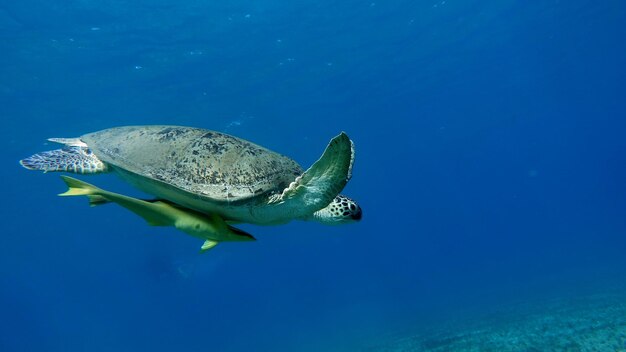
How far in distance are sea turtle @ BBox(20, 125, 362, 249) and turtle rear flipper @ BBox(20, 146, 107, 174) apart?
2cm

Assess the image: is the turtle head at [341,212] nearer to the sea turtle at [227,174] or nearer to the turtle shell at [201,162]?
the sea turtle at [227,174]

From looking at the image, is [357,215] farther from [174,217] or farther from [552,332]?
[552,332]

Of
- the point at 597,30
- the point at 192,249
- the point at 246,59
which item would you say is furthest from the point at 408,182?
the point at 246,59

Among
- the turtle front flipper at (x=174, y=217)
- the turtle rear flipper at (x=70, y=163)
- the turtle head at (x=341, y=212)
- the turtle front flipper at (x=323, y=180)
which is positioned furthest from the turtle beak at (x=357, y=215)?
the turtle rear flipper at (x=70, y=163)

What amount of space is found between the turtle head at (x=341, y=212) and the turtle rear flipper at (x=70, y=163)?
2.08 metres

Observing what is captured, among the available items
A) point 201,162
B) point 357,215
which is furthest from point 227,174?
point 357,215

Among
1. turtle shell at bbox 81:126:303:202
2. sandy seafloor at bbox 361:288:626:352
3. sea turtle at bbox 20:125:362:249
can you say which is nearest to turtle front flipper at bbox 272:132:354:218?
sea turtle at bbox 20:125:362:249

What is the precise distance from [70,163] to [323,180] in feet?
8.66

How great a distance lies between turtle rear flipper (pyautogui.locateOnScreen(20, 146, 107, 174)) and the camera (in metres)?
→ 3.53

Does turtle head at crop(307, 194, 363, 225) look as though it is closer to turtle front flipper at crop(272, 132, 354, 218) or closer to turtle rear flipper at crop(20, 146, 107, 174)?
turtle front flipper at crop(272, 132, 354, 218)

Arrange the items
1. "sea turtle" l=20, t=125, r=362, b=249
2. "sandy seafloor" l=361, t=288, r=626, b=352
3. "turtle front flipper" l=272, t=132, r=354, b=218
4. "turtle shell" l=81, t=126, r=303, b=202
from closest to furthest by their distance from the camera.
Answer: "turtle front flipper" l=272, t=132, r=354, b=218 → "sea turtle" l=20, t=125, r=362, b=249 → "turtle shell" l=81, t=126, r=303, b=202 → "sandy seafloor" l=361, t=288, r=626, b=352

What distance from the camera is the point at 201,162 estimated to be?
9.58ft

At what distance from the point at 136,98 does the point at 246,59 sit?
6.10 meters

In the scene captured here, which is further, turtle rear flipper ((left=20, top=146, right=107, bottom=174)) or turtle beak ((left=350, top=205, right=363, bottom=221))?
turtle rear flipper ((left=20, top=146, right=107, bottom=174))
